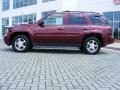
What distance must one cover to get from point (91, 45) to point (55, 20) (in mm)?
1920

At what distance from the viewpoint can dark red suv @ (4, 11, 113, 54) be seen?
14906 mm

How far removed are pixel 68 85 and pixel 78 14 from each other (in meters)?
8.59

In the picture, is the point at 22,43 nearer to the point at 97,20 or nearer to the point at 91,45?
the point at 91,45

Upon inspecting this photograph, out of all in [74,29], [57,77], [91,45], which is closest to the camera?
[57,77]

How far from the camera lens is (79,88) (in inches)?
270

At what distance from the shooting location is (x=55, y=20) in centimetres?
1516

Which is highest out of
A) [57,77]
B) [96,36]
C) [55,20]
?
[55,20]

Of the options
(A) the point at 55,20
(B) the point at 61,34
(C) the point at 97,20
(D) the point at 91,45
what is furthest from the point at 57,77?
(C) the point at 97,20

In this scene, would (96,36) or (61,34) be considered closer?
(61,34)

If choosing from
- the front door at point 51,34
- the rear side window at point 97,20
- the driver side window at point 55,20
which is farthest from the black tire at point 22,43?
the rear side window at point 97,20

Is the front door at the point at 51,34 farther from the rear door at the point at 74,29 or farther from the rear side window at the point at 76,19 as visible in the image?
the rear side window at the point at 76,19

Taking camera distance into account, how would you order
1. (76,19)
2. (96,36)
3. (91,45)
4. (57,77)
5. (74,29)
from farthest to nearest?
(76,19), (96,36), (91,45), (74,29), (57,77)

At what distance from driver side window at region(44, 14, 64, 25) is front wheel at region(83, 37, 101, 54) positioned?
1400mm

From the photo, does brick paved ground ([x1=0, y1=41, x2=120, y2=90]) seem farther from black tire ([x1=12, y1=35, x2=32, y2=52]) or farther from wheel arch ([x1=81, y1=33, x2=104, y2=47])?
wheel arch ([x1=81, y1=33, x2=104, y2=47])
